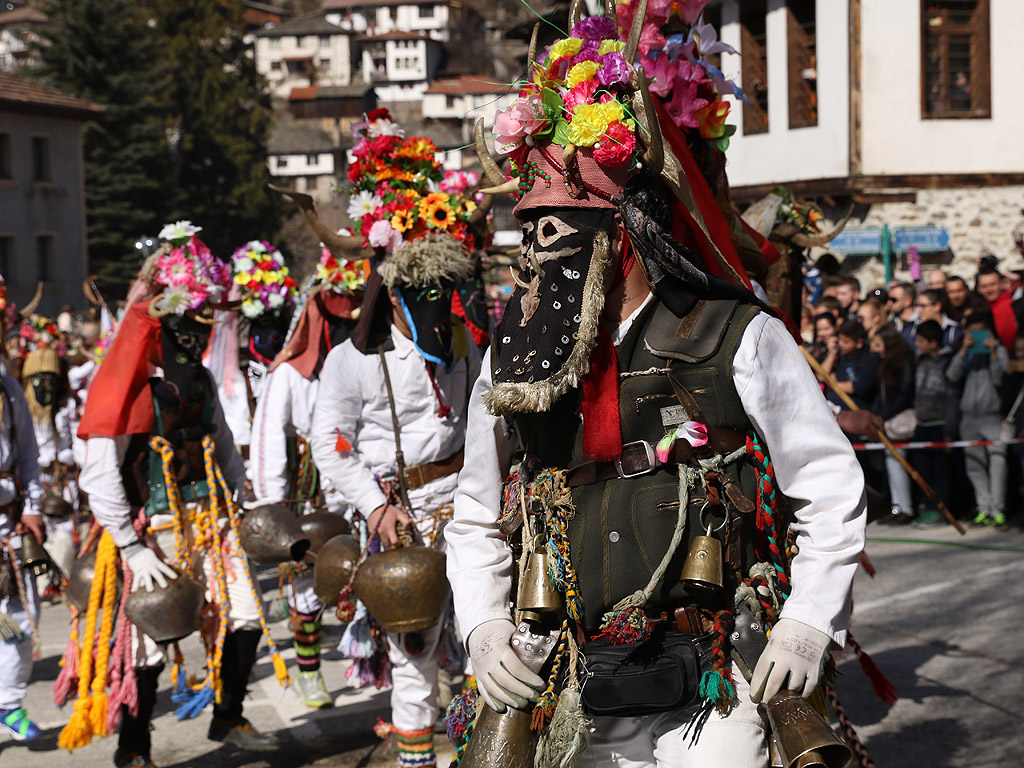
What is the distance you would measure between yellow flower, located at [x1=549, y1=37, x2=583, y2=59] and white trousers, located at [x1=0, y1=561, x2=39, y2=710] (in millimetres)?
4817


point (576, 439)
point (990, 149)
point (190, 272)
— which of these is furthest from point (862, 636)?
point (990, 149)

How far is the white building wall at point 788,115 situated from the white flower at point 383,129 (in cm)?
1329

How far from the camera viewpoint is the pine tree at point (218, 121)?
53156mm

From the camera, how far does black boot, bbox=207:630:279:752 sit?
19.9 feet

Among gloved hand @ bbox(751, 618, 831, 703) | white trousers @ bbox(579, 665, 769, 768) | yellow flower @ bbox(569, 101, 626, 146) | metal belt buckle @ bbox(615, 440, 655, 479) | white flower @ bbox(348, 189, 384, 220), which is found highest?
white flower @ bbox(348, 189, 384, 220)

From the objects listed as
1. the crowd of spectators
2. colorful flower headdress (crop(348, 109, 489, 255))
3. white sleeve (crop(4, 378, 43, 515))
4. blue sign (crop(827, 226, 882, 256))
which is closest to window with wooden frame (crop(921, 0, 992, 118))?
blue sign (crop(827, 226, 882, 256))

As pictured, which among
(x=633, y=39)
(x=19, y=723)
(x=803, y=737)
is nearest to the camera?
(x=803, y=737)

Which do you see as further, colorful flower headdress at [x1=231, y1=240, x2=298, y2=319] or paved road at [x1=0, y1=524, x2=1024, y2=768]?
colorful flower headdress at [x1=231, y1=240, x2=298, y2=319]

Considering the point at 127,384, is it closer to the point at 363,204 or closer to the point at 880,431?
the point at 363,204

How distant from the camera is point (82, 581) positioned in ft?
18.7

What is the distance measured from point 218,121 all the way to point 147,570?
5399 centimetres

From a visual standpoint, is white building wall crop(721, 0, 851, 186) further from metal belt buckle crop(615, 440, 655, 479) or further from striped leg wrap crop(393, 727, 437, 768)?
metal belt buckle crop(615, 440, 655, 479)

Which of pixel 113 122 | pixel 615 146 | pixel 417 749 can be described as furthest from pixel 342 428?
pixel 113 122

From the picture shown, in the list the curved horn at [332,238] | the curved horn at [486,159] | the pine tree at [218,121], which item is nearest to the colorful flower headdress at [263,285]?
the curved horn at [332,238]
